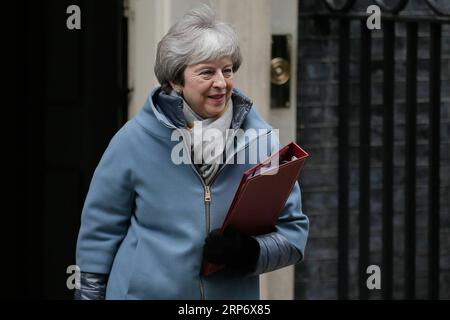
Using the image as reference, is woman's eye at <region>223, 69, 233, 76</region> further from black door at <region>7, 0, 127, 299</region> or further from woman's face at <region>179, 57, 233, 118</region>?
black door at <region>7, 0, 127, 299</region>

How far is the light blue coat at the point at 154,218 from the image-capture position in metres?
4.30

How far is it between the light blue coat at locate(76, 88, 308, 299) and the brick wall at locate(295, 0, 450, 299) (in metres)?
2.01

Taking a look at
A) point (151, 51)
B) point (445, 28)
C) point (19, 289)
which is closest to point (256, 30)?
point (151, 51)

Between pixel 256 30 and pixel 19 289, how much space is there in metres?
1.78

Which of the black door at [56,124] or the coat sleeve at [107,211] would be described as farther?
the black door at [56,124]

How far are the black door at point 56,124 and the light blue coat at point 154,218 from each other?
2.19 m

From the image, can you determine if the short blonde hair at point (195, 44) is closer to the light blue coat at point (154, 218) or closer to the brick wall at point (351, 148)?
the light blue coat at point (154, 218)

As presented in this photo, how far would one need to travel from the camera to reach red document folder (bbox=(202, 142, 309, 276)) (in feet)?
13.7

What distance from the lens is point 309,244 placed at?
6.50m

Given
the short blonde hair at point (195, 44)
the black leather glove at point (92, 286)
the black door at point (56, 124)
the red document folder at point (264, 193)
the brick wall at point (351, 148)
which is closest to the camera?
the red document folder at point (264, 193)

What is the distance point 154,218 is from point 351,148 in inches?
92.5

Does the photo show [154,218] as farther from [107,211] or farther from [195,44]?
[195,44]

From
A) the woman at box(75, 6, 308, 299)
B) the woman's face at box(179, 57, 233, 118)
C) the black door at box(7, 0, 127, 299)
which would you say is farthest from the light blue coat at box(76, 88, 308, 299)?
the black door at box(7, 0, 127, 299)

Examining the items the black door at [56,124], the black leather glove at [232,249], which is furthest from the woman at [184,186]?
the black door at [56,124]
